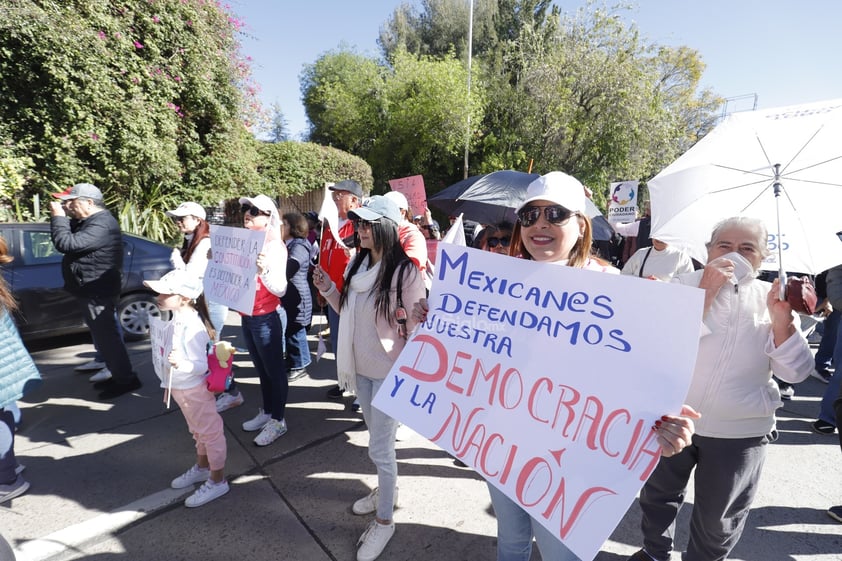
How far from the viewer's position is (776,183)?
1.73 m

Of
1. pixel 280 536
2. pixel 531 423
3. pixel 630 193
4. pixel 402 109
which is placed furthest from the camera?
pixel 402 109

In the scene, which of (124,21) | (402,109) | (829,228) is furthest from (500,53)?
(829,228)

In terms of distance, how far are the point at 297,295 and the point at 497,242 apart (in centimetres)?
220

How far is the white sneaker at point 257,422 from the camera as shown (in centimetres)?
339

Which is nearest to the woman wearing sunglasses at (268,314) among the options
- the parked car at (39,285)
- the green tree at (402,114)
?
the parked car at (39,285)

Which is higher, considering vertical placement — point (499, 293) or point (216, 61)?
point (216, 61)

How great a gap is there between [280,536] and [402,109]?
59.8 ft

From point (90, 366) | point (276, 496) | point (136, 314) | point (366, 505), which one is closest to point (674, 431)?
point (366, 505)

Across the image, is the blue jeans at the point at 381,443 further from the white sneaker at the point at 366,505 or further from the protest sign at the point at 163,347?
the protest sign at the point at 163,347

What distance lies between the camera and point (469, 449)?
1.50m

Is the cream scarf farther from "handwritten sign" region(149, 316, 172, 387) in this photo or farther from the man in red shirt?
"handwritten sign" region(149, 316, 172, 387)

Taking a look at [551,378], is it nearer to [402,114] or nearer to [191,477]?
[191,477]

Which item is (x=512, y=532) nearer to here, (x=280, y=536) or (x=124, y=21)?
(x=280, y=536)

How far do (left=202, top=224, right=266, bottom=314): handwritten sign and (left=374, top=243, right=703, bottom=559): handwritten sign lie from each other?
169 cm
